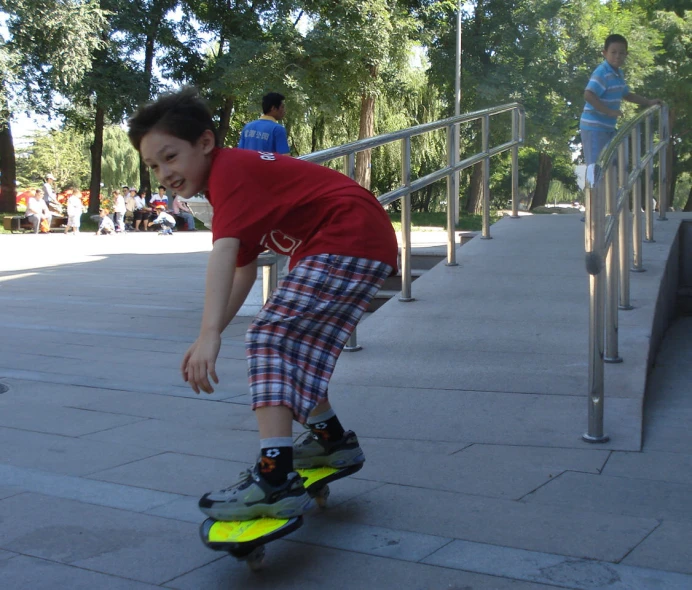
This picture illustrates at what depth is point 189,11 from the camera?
33562 mm

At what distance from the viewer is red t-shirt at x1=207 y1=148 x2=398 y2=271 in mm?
2510

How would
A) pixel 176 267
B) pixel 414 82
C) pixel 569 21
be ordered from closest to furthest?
pixel 176 267, pixel 414 82, pixel 569 21

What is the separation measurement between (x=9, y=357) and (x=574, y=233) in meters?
4.98

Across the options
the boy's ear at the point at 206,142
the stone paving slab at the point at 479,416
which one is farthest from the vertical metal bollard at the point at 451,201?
the boy's ear at the point at 206,142

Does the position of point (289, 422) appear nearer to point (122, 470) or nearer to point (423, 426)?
point (122, 470)

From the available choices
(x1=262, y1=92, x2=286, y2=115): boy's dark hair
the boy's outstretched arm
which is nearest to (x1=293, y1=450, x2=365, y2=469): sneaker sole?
the boy's outstretched arm

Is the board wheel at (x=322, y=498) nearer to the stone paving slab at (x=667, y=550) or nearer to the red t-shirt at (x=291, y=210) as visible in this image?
the red t-shirt at (x=291, y=210)

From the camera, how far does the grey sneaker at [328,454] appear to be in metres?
2.87

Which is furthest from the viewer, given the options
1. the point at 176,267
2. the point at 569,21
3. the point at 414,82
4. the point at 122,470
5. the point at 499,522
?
the point at 569,21

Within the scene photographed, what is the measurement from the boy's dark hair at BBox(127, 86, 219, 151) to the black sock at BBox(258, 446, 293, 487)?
94cm

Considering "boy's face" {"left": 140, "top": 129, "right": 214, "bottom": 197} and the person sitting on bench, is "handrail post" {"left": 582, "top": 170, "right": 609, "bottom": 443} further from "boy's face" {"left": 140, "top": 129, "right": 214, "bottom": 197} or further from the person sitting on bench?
the person sitting on bench

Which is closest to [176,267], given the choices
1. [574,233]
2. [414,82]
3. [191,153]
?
[574,233]

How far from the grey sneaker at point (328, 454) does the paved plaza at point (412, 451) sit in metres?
0.15

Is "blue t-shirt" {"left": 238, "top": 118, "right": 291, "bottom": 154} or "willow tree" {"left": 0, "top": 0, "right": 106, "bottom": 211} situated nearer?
"blue t-shirt" {"left": 238, "top": 118, "right": 291, "bottom": 154}
